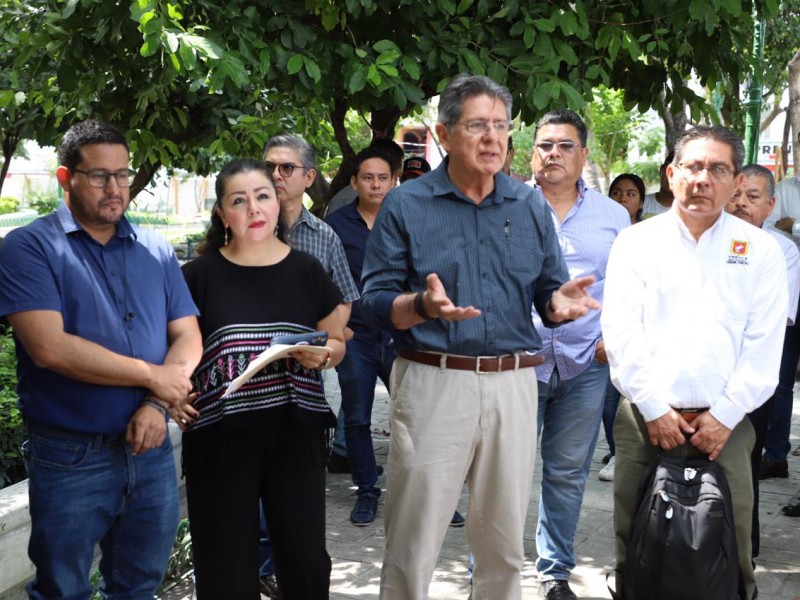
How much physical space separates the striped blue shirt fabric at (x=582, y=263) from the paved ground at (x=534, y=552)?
2.83ft

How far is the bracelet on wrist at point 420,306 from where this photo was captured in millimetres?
3357

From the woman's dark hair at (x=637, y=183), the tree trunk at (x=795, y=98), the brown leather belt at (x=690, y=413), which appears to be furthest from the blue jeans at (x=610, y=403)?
the tree trunk at (x=795, y=98)

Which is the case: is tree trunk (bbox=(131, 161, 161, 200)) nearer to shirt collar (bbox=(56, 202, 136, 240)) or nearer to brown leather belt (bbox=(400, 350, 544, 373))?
shirt collar (bbox=(56, 202, 136, 240))

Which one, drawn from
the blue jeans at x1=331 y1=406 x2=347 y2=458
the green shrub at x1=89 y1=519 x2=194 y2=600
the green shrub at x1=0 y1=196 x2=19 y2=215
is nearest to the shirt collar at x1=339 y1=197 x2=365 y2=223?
the blue jeans at x1=331 y1=406 x2=347 y2=458

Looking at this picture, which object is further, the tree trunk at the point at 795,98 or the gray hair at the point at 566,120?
the tree trunk at the point at 795,98

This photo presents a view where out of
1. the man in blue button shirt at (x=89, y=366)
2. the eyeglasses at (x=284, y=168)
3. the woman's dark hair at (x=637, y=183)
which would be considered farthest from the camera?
the woman's dark hair at (x=637, y=183)

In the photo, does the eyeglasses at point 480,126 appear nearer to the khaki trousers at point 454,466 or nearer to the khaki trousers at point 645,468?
the khaki trousers at point 454,466

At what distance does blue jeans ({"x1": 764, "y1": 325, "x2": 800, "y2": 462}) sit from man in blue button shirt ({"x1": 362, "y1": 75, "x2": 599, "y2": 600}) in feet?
9.44

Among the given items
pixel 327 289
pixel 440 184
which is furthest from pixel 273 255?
pixel 440 184

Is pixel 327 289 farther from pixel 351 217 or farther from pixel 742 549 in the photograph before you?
pixel 351 217

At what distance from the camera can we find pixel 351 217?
604 centimetres

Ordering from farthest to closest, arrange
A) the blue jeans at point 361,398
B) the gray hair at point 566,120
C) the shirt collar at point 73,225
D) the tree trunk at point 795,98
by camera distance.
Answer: the tree trunk at point 795,98
the blue jeans at point 361,398
the gray hair at point 566,120
the shirt collar at point 73,225

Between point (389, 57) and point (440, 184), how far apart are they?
5.62 ft

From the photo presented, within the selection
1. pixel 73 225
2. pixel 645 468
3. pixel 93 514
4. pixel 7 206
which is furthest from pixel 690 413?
pixel 7 206
